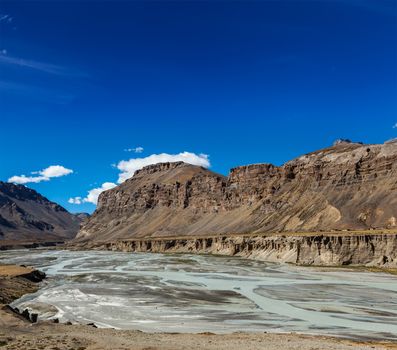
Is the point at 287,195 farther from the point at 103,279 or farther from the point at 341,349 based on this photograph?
the point at 341,349

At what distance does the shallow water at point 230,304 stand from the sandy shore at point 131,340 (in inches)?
183

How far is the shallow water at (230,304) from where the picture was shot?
38719 mm

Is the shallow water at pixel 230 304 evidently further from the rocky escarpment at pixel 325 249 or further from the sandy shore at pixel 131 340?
the rocky escarpment at pixel 325 249

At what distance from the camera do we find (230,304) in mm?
50094

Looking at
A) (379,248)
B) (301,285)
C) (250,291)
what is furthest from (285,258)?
(250,291)

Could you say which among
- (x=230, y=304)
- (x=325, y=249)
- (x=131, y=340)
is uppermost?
(x=325, y=249)

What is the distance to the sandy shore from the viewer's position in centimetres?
2784

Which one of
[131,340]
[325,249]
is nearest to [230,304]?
[131,340]

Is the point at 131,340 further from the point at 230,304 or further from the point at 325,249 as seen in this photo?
the point at 325,249

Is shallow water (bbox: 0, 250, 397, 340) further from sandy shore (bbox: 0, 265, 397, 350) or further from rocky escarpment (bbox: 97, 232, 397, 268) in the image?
rocky escarpment (bbox: 97, 232, 397, 268)

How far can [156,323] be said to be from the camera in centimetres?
4000

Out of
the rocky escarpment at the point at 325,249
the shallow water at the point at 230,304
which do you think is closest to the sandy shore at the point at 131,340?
the shallow water at the point at 230,304

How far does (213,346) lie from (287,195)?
17474cm

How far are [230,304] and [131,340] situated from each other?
21.8 metres
